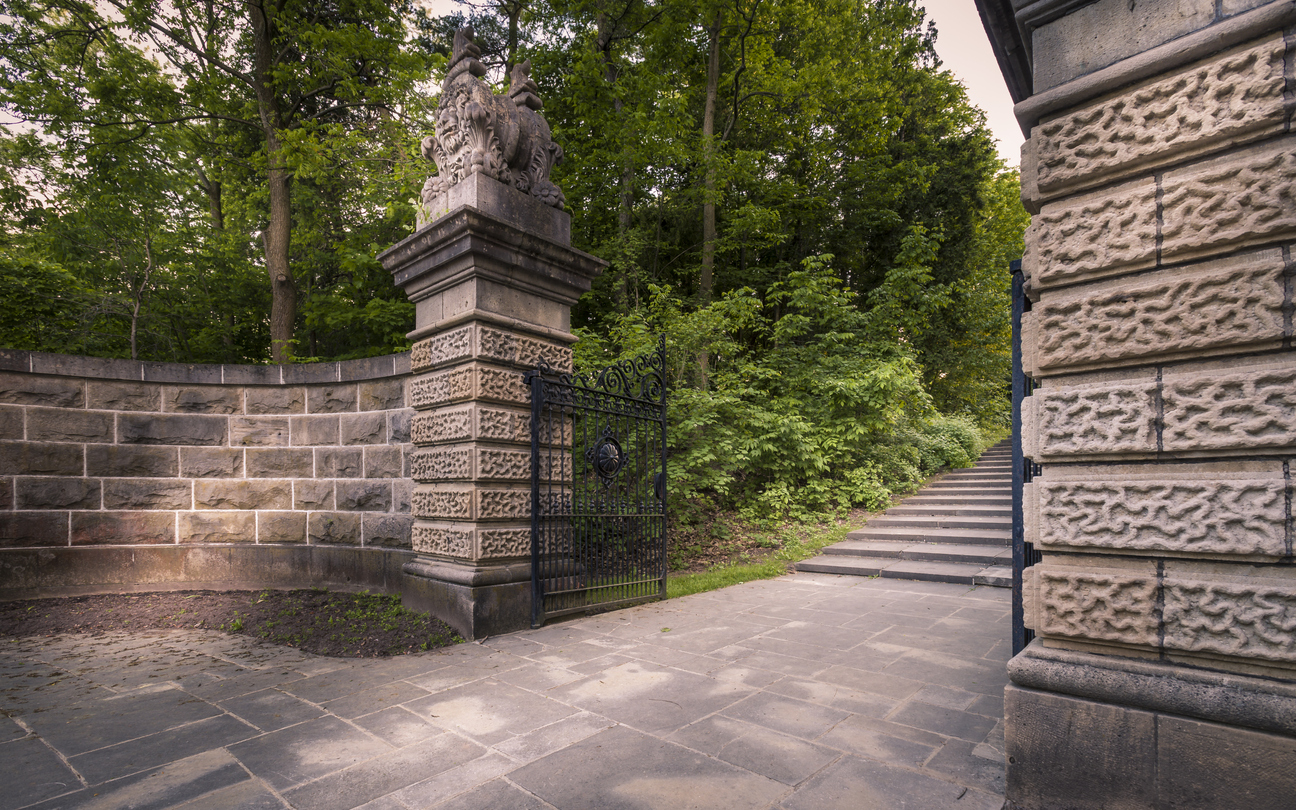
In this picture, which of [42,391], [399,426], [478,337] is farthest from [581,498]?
[42,391]

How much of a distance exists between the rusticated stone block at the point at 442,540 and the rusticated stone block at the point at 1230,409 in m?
4.06

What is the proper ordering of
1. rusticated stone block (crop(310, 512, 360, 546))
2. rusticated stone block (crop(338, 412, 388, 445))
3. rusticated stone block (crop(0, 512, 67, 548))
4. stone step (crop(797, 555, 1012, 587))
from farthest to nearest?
stone step (crop(797, 555, 1012, 587)), rusticated stone block (crop(310, 512, 360, 546)), rusticated stone block (crop(338, 412, 388, 445)), rusticated stone block (crop(0, 512, 67, 548))

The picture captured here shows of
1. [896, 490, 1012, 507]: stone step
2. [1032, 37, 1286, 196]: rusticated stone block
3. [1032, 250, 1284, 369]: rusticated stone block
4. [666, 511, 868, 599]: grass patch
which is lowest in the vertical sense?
[666, 511, 868, 599]: grass patch

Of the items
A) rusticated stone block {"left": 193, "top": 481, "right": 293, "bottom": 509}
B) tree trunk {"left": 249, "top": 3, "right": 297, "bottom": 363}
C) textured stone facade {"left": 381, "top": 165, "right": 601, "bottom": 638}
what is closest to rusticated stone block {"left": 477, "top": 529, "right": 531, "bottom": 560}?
textured stone facade {"left": 381, "top": 165, "right": 601, "bottom": 638}

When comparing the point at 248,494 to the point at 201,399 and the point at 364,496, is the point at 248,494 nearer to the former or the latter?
the point at 201,399

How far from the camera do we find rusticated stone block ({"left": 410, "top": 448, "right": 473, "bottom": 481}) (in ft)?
15.0

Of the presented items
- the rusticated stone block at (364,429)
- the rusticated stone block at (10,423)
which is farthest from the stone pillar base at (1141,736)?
the rusticated stone block at (10,423)

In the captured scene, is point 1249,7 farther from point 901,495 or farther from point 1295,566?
point 901,495

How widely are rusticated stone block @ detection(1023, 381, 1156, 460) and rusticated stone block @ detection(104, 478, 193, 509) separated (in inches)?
282

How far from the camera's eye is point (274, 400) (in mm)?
6137

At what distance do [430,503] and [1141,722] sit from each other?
14.7 ft

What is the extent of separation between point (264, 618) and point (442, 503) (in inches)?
73.4

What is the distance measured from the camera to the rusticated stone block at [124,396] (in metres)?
5.75

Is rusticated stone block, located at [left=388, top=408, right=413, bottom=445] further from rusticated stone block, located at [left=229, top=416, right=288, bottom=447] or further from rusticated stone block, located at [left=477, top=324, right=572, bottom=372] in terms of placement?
rusticated stone block, located at [left=229, top=416, right=288, bottom=447]
